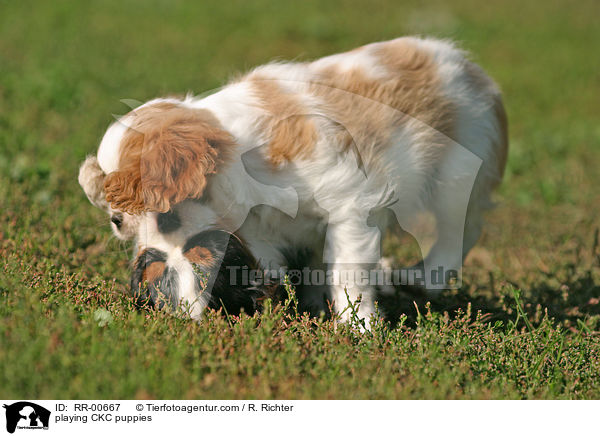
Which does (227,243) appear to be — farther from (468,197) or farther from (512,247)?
(512,247)

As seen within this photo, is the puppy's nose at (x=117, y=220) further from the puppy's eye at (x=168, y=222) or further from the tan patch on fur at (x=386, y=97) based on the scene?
the tan patch on fur at (x=386, y=97)

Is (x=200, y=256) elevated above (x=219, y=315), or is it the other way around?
(x=200, y=256)

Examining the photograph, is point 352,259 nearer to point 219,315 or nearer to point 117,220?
point 219,315

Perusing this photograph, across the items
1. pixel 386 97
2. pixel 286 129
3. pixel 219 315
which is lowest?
pixel 219 315

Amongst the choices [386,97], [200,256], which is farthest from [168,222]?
[386,97]

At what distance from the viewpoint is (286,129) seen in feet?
9.58

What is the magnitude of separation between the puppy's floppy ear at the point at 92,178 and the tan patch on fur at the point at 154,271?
387 mm

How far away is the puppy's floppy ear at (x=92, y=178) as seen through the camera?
2.87 meters

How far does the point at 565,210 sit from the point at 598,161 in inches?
56.9

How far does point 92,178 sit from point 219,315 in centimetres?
83
